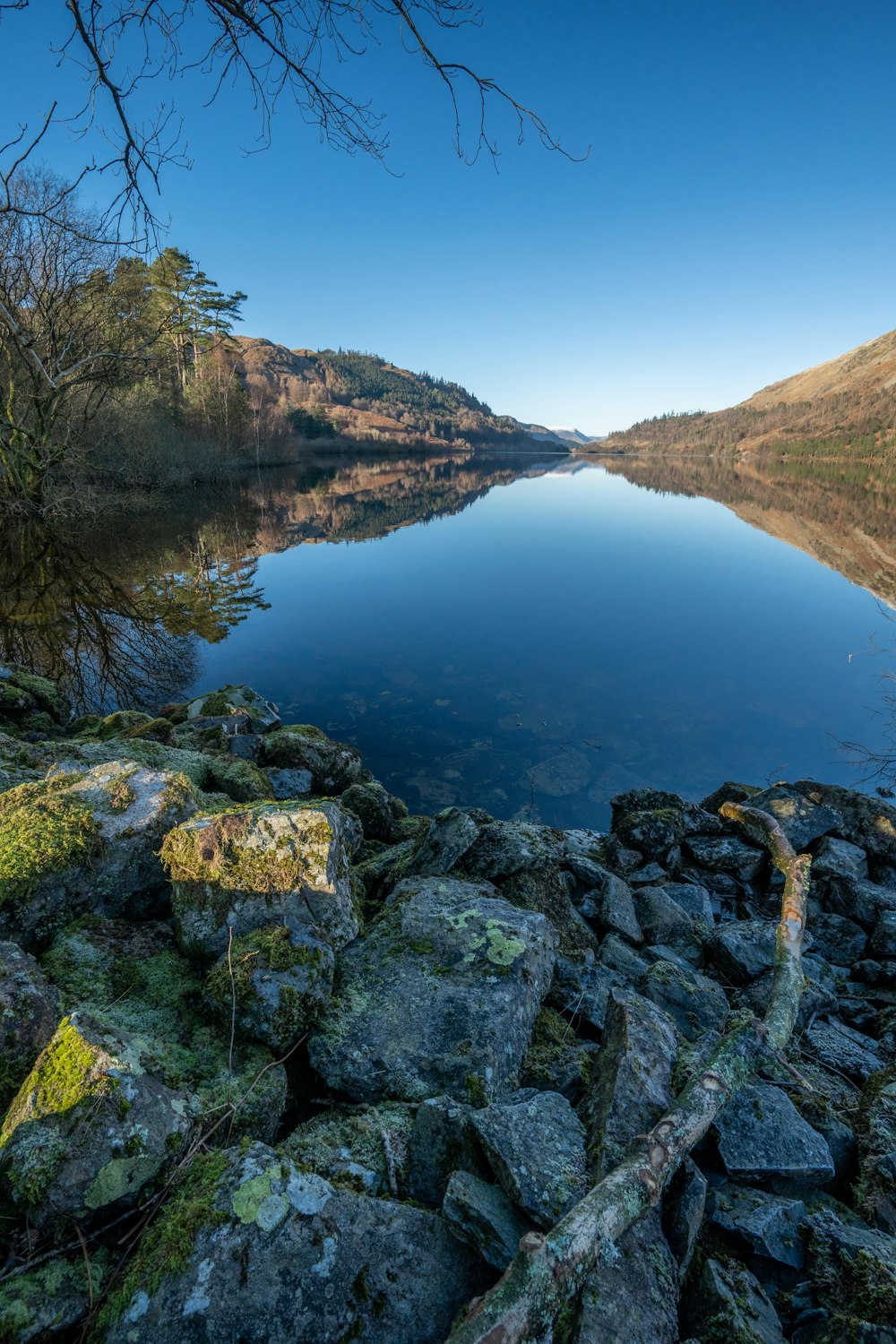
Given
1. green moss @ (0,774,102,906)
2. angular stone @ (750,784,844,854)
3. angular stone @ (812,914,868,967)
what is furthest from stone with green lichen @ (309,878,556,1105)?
angular stone @ (750,784,844,854)

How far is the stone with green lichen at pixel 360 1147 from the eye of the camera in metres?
2.62

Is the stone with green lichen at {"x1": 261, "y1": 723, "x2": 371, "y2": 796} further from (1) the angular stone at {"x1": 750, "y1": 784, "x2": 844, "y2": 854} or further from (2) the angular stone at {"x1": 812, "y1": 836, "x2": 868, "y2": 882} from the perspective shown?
(2) the angular stone at {"x1": 812, "y1": 836, "x2": 868, "y2": 882}

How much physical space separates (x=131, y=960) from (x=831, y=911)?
807 cm

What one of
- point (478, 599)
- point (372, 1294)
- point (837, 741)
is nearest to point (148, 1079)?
point (372, 1294)

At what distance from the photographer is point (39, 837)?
3.68 metres

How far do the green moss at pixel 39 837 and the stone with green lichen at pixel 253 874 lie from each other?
1.77ft

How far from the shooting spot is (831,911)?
24.1 ft

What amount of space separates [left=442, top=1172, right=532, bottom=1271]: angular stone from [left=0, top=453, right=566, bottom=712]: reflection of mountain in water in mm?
13032

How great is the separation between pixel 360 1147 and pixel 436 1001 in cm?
96

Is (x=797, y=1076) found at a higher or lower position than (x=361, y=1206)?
lower

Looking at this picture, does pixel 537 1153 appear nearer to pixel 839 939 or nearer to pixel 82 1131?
pixel 82 1131

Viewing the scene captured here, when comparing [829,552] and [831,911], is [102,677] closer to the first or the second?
[831,911]

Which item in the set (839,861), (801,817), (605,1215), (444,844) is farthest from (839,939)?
(605,1215)

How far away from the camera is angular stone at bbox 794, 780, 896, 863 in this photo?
26.8ft
